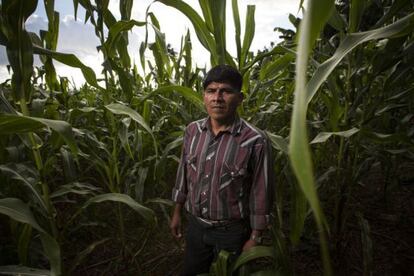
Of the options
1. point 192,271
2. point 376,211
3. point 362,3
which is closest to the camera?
point 362,3

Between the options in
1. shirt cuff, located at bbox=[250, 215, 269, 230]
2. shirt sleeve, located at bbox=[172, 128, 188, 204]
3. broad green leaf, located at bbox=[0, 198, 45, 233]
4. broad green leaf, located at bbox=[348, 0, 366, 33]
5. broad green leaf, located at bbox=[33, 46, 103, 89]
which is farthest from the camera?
shirt sleeve, located at bbox=[172, 128, 188, 204]

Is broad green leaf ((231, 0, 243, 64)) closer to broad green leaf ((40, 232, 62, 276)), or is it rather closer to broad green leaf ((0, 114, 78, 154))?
broad green leaf ((0, 114, 78, 154))

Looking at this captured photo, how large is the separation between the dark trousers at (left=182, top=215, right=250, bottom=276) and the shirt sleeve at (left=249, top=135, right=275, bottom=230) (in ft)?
0.36

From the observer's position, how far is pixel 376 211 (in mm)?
1969

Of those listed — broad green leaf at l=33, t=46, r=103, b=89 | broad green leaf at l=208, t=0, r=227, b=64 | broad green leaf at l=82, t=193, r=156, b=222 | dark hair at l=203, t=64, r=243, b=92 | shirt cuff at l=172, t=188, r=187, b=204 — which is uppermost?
broad green leaf at l=208, t=0, r=227, b=64

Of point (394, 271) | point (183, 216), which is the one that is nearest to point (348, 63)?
point (394, 271)

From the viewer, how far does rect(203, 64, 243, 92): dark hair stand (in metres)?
1.06

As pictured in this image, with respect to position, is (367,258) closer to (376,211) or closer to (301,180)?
(376,211)

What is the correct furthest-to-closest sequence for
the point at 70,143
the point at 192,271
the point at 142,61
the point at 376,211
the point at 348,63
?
the point at 376,211 → the point at 142,61 → the point at 192,271 → the point at 348,63 → the point at 70,143

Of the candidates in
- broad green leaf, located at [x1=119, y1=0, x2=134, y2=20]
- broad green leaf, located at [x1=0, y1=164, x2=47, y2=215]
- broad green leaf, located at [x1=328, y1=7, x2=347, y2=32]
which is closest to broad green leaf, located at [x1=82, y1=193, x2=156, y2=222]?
broad green leaf, located at [x1=0, y1=164, x2=47, y2=215]

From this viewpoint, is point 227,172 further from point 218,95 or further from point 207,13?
point 207,13

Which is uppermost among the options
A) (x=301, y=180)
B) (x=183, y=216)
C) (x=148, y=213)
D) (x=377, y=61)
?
(x=377, y=61)

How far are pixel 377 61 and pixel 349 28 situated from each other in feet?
0.51

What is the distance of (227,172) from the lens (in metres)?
1.15
